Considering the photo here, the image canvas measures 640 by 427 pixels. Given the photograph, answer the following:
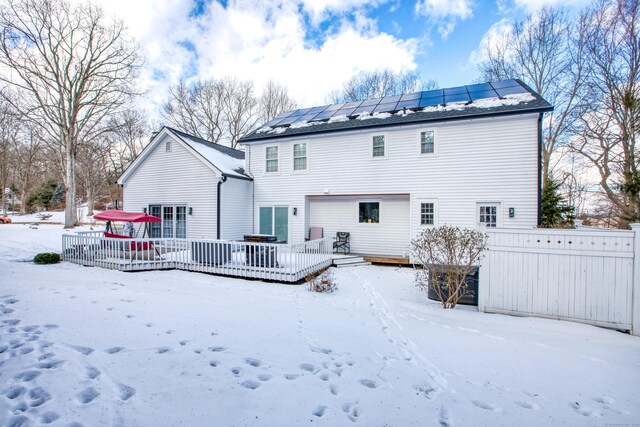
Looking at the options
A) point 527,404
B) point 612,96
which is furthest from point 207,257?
point 612,96

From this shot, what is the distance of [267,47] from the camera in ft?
57.4

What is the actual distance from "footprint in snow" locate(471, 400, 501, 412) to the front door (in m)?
10.5

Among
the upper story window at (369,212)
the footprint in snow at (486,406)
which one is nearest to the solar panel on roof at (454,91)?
the upper story window at (369,212)

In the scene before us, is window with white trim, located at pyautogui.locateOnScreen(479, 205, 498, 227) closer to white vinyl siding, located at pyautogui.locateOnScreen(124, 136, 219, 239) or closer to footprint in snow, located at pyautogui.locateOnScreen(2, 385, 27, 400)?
white vinyl siding, located at pyautogui.locateOnScreen(124, 136, 219, 239)

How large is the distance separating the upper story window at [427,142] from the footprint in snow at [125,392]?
1068 cm

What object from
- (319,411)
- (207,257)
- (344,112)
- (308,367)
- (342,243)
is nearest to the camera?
(319,411)

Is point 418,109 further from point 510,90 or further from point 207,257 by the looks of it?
point 207,257

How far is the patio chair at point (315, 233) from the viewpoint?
41.6 feet

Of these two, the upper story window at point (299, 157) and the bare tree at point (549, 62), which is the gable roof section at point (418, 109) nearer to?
the upper story window at point (299, 157)

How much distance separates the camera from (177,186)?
12.8 metres

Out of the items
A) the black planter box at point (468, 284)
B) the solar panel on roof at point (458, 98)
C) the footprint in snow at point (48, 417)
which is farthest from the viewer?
the solar panel on roof at point (458, 98)

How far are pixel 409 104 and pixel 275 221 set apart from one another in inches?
312

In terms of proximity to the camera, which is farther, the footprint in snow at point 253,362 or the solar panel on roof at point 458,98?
the solar panel on roof at point 458,98

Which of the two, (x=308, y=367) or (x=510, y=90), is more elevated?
(x=510, y=90)
